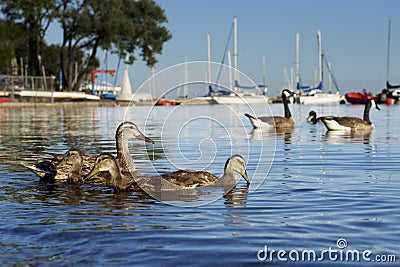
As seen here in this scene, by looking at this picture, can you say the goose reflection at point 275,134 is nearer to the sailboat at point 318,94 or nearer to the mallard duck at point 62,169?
the mallard duck at point 62,169

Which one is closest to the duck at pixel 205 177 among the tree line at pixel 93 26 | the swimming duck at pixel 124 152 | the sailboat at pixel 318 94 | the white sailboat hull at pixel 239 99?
the swimming duck at pixel 124 152

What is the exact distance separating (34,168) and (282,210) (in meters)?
4.47

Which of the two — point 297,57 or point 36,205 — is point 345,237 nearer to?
point 36,205

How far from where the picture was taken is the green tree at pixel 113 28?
64.9 metres

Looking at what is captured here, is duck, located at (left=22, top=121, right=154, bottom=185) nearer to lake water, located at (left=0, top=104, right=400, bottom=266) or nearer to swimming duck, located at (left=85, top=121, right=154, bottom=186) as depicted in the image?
swimming duck, located at (left=85, top=121, right=154, bottom=186)

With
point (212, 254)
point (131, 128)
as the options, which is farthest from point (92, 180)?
point (212, 254)

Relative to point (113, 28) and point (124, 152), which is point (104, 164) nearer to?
point (124, 152)

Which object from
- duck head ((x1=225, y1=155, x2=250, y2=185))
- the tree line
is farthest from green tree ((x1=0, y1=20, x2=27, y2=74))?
duck head ((x1=225, y1=155, x2=250, y2=185))

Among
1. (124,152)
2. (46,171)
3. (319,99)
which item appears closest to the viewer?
(124,152)

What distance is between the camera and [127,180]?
8.84 meters

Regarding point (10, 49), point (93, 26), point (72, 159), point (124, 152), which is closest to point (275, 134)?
point (124, 152)

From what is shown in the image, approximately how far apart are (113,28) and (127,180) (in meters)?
58.3

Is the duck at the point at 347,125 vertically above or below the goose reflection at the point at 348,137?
above

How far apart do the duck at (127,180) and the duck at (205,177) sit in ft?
0.26
